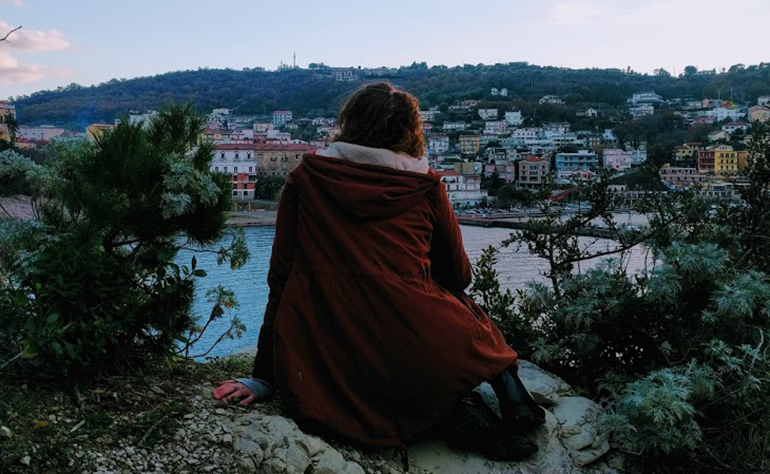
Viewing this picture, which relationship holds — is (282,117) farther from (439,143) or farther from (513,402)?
(513,402)

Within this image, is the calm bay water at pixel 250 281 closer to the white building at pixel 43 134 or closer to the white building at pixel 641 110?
the white building at pixel 43 134

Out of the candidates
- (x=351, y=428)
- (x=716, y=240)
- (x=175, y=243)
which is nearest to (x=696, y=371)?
(x=716, y=240)

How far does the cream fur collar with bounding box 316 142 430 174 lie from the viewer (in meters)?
1.92

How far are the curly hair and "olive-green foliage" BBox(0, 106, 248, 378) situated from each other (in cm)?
51

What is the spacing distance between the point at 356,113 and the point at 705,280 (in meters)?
1.44

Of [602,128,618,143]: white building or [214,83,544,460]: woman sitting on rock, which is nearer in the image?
[214,83,544,460]: woman sitting on rock

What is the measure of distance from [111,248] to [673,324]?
78.7 inches

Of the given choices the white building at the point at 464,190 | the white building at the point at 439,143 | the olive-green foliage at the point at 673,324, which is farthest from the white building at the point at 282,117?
the olive-green foliage at the point at 673,324

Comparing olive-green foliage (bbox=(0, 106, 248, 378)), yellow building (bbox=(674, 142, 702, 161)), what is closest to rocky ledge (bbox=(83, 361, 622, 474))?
olive-green foliage (bbox=(0, 106, 248, 378))

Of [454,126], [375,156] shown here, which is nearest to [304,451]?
[375,156]

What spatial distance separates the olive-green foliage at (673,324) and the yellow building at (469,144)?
74113 mm

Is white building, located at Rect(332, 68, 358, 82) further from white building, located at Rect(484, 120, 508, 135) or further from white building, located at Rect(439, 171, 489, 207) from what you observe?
white building, located at Rect(439, 171, 489, 207)

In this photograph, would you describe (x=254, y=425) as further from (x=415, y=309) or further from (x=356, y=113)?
(x=356, y=113)

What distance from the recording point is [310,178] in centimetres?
193
